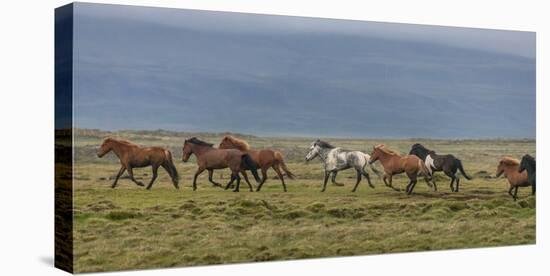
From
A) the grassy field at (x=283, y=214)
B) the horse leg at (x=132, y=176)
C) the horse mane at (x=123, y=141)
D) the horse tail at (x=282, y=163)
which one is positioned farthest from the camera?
the horse tail at (x=282, y=163)

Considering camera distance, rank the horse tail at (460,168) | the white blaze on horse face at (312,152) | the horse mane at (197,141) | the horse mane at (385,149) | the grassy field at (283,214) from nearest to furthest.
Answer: the grassy field at (283,214)
the horse mane at (197,141)
the white blaze on horse face at (312,152)
the horse mane at (385,149)
the horse tail at (460,168)

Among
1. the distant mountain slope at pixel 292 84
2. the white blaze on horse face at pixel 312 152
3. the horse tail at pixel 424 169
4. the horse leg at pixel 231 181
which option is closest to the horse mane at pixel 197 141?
the distant mountain slope at pixel 292 84

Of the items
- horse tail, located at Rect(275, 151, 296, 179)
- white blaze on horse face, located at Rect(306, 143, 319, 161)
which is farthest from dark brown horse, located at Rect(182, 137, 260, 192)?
white blaze on horse face, located at Rect(306, 143, 319, 161)

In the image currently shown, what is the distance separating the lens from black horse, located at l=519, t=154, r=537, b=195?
18938 mm

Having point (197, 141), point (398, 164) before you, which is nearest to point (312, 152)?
point (398, 164)

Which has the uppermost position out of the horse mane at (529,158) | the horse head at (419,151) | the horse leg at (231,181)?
the horse head at (419,151)

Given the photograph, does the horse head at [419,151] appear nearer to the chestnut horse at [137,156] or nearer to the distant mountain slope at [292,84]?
the distant mountain slope at [292,84]

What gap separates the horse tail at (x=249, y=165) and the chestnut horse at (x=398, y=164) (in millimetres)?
1910

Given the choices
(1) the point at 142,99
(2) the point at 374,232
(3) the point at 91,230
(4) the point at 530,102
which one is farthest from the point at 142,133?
(4) the point at 530,102

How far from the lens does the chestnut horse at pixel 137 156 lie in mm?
15742

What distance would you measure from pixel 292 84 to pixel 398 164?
2200 millimetres

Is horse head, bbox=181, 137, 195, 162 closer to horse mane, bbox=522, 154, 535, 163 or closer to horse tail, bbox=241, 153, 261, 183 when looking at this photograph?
horse tail, bbox=241, 153, 261, 183

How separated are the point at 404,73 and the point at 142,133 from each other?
445 centimetres

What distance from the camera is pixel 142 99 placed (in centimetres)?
1591
